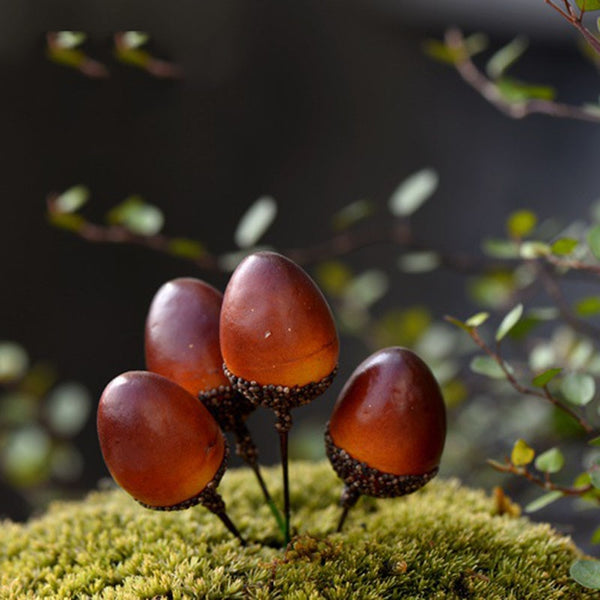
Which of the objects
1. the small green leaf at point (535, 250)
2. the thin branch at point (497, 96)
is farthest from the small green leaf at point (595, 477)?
the thin branch at point (497, 96)

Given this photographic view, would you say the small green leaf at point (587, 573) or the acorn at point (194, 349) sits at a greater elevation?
the acorn at point (194, 349)

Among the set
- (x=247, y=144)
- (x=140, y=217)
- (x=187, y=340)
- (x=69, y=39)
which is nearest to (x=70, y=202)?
(x=140, y=217)

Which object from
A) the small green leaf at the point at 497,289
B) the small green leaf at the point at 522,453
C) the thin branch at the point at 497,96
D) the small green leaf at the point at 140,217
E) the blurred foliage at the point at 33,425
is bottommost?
the blurred foliage at the point at 33,425

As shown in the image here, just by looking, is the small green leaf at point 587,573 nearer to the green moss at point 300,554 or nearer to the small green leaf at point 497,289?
the green moss at point 300,554

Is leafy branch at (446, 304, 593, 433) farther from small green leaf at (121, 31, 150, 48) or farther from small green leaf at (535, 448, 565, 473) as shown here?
small green leaf at (121, 31, 150, 48)

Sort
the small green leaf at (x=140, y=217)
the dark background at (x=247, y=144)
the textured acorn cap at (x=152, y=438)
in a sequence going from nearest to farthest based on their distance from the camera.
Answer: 1. the textured acorn cap at (x=152, y=438)
2. the small green leaf at (x=140, y=217)
3. the dark background at (x=247, y=144)

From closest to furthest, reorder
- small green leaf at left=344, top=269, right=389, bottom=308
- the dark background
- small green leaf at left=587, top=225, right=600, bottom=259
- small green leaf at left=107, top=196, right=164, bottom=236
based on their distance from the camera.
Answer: small green leaf at left=587, top=225, right=600, bottom=259 < small green leaf at left=107, top=196, right=164, bottom=236 < small green leaf at left=344, top=269, right=389, bottom=308 < the dark background

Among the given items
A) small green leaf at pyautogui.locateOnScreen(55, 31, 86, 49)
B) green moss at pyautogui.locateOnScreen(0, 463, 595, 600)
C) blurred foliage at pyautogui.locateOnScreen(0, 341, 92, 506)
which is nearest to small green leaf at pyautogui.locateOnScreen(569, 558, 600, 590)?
green moss at pyautogui.locateOnScreen(0, 463, 595, 600)

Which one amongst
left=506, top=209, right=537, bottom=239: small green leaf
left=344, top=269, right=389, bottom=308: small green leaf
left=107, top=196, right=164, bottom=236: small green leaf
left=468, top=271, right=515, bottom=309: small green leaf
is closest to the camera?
left=506, top=209, right=537, bottom=239: small green leaf
